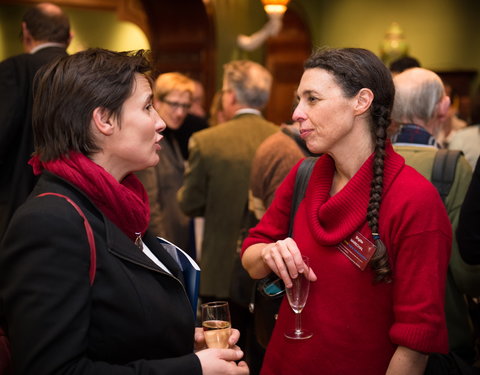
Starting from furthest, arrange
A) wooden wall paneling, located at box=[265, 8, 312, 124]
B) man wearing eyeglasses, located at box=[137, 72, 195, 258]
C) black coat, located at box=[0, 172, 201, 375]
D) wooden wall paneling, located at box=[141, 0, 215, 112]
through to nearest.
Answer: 1. wooden wall paneling, located at box=[265, 8, 312, 124]
2. wooden wall paneling, located at box=[141, 0, 215, 112]
3. man wearing eyeglasses, located at box=[137, 72, 195, 258]
4. black coat, located at box=[0, 172, 201, 375]

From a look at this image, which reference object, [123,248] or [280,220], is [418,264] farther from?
[123,248]

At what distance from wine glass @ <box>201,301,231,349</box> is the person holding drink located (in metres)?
0.04

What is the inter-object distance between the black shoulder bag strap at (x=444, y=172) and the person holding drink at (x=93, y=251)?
1.08 metres

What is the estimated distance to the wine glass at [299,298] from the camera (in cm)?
185

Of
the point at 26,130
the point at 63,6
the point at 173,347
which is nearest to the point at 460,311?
the point at 173,347

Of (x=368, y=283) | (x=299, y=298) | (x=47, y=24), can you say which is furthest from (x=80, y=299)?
(x=47, y=24)

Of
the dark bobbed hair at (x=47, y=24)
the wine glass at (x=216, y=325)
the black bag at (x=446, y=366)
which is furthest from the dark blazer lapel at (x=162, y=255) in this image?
the dark bobbed hair at (x=47, y=24)

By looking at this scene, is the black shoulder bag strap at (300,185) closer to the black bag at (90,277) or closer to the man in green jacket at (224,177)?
the black bag at (90,277)

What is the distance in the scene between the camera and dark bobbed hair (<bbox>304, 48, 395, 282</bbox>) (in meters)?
1.87

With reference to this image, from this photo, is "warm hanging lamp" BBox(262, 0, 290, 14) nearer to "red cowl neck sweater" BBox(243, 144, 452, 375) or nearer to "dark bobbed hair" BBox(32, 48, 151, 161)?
"red cowl neck sweater" BBox(243, 144, 452, 375)

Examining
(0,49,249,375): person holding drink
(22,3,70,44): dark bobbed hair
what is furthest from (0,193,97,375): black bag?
(22,3,70,44): dark bobbed hair

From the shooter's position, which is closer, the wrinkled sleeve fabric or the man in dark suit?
the wrinkled sleeve fabric

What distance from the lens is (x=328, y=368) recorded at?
1.88 m

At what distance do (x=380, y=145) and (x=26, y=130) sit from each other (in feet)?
Answer: 6.64
